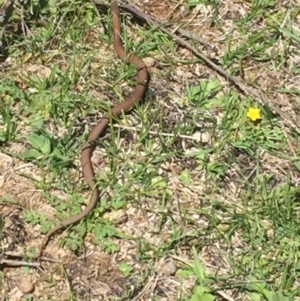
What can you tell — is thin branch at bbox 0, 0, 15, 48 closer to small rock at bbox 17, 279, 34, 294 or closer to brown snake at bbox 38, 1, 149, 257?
brown snake at bbox 38, 1, 149, 257

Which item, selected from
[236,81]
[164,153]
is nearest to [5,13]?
[164,153]

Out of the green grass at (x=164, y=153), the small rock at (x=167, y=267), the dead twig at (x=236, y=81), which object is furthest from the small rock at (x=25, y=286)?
the dead twig at (x=236, y=81)

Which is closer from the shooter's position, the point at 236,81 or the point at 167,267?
the point at 167,267

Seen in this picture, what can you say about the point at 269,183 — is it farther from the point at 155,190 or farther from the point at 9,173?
the point at 9,173

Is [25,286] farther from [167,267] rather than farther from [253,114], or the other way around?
[253,114]

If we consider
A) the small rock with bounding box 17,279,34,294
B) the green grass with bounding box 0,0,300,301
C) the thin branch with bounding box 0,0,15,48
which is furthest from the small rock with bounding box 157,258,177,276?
the thin branch with bounding box 0,0,15,48

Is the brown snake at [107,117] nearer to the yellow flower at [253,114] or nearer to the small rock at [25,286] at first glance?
the small rock at [25,286]
